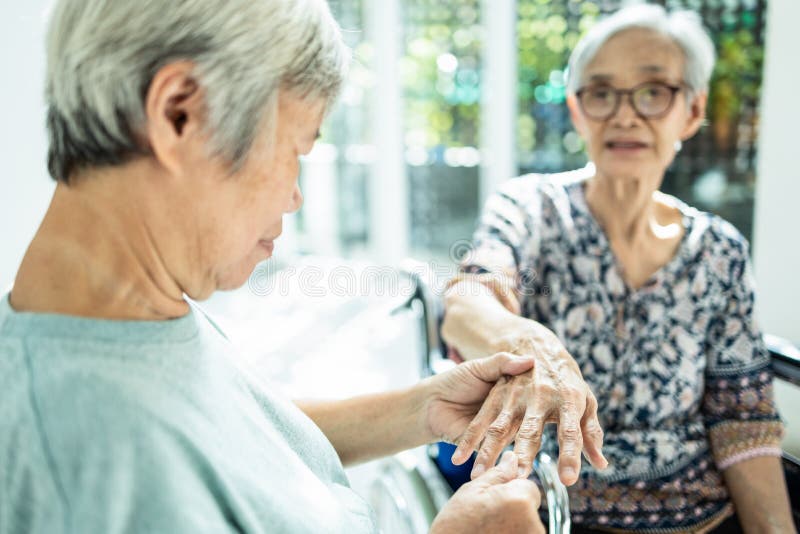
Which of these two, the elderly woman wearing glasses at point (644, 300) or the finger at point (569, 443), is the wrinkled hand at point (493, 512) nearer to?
the finger at point (569, 443)

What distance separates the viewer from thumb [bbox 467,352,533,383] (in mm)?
1051

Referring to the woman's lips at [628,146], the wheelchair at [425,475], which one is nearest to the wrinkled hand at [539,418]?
the wheelchair at [425,475]

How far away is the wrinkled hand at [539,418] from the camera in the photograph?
93cm

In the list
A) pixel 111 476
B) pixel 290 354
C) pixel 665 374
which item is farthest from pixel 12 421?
pixel 290 354

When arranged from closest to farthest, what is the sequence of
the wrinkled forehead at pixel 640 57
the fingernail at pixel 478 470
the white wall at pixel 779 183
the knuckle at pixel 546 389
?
the fingernail at pixel 478 470 < the knuckle at pixel 546 389 < the wrinkled forehead at pixel 640 57 < the white wall at pixel 779 183

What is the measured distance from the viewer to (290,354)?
3594 millimetres

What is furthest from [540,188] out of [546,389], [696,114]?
[546,389]

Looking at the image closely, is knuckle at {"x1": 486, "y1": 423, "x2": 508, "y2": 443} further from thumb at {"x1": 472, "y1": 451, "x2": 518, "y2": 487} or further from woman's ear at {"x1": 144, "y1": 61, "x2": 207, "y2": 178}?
woman's ear at {"x1": 144, "y1": 61, "x2": 207, "y2": 178}

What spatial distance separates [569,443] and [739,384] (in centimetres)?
67

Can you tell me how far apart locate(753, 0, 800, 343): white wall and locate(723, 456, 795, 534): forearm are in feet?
4.78

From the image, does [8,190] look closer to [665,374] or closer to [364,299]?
[665,374]

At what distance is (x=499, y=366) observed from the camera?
3.51 feet

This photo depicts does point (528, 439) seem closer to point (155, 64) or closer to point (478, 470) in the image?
point (478, 470)

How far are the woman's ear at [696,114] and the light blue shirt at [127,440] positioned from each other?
4.16 feet
